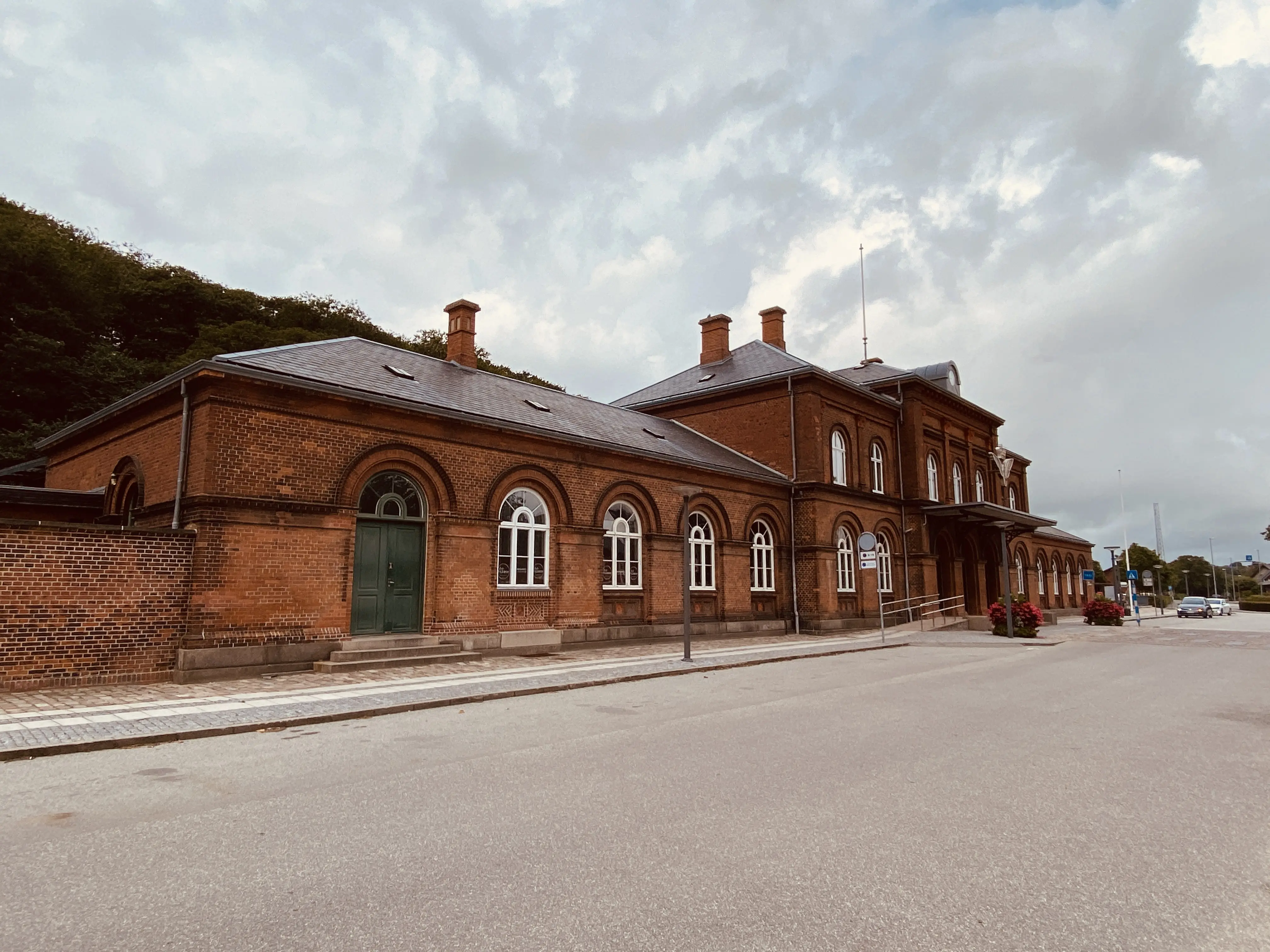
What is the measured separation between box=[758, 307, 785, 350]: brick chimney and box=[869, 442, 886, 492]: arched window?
599 centimetres

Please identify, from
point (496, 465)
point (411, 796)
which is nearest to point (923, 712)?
point (411, 796)

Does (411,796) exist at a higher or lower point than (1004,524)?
lower

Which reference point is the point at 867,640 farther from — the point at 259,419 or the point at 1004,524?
the point at 259,419

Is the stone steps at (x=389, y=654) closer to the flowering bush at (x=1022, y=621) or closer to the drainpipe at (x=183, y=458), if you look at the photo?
the drainpipe at (x=183, y=458)

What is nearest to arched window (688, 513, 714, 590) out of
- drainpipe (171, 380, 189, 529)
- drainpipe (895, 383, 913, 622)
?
drainpipe (895, 383, 913, 622)

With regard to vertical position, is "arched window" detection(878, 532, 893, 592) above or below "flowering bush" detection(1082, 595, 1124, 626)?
above

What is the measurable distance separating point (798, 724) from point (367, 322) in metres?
A: 42.3

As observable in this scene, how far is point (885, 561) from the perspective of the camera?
28062mm

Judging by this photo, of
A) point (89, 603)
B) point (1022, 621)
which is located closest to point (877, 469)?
point (1022, 621)

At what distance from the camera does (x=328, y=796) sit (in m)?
5.56

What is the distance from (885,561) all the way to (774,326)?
1071cm

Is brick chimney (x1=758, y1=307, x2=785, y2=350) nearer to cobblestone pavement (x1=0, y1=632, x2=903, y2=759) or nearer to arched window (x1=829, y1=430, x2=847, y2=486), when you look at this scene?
arched window (x1=829, y1=430, x2=847, y2=486)

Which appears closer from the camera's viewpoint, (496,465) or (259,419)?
(259,419)

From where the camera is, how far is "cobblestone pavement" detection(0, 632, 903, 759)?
7.84m
